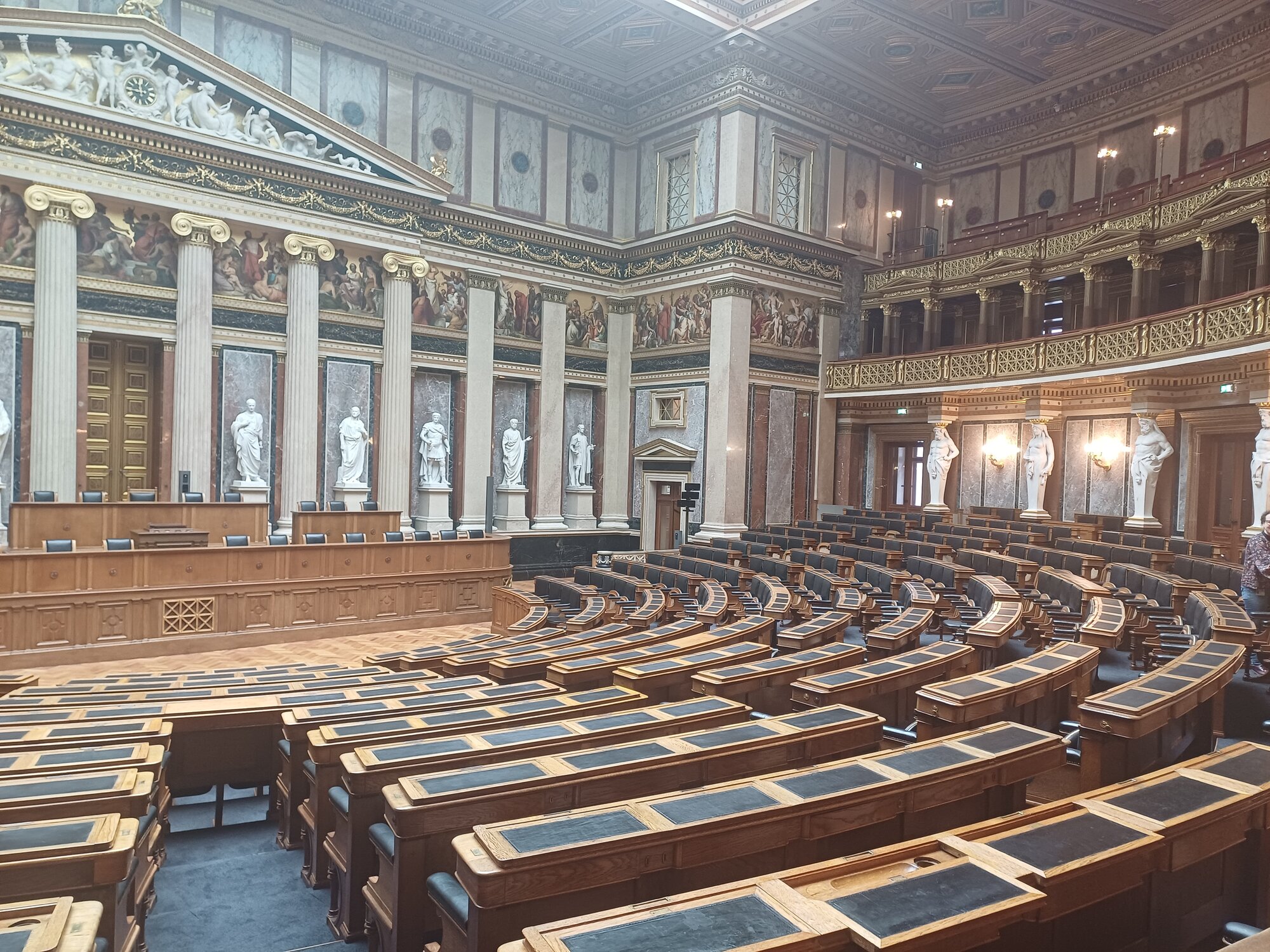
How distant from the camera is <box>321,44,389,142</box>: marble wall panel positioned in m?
16.2

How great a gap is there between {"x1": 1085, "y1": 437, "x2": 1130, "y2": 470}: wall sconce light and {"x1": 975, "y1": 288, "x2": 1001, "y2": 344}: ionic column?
10.6 ft

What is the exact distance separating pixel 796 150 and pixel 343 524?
12589mm

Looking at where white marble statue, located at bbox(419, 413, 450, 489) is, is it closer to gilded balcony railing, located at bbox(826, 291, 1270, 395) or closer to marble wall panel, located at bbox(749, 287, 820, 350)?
marble wall panel, located at bbox(749, 287, 820, 350)

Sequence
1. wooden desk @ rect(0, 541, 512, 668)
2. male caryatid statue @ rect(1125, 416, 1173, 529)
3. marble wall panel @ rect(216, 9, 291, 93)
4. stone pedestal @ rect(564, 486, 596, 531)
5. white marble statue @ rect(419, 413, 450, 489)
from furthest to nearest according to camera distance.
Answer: stone pedestal @ rect(564, 486, 596, 531)
white marble statue @ rect(419, 413, 450, 489)
marble wall panel @ rect(216, 9, 291, 93)
male caryatid statue @ rect(1125, 416, 1173, 529)
wooden desk @ rect(0, 541, 512, 668)

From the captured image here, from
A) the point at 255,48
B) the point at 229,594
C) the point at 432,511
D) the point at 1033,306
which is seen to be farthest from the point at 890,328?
the point at 229,594

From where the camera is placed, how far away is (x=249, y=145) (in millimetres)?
14523

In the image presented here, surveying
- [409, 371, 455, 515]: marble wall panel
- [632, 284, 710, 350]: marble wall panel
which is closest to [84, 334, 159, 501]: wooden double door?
[409, 371, 455, 515]: marble wall panel

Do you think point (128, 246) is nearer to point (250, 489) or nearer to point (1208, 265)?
point (250, 489)

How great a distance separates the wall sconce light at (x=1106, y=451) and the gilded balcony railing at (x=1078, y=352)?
6.40ft

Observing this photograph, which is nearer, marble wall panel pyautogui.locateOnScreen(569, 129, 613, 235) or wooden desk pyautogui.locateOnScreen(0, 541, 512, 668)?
wooden desk pyautogui.locateOnScreen(0, 541, 512, 668)

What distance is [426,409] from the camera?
1750 centimetres

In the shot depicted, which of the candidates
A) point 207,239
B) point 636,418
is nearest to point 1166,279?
point 636,418

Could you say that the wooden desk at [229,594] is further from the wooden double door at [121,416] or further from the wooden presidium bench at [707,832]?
the wooden presidium bench at [707,832]

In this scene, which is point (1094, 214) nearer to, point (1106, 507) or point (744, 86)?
point (1106, 507)
